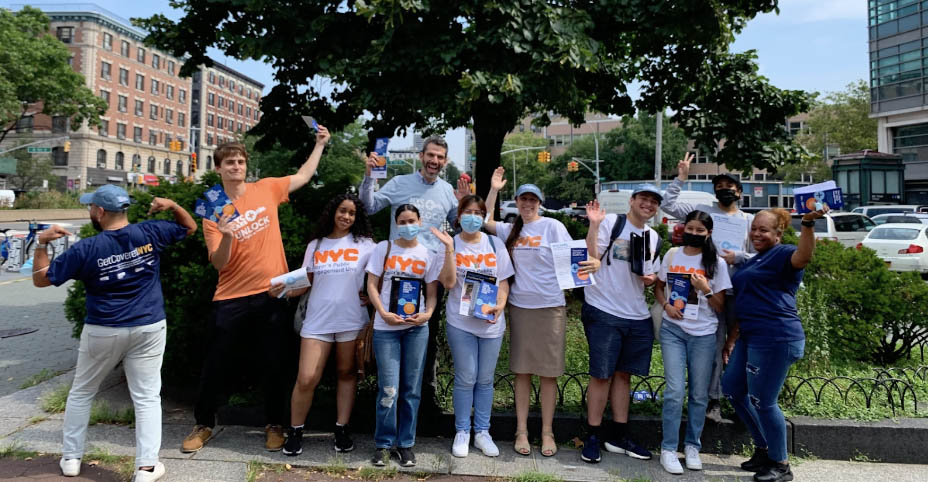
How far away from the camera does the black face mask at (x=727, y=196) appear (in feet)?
14.6

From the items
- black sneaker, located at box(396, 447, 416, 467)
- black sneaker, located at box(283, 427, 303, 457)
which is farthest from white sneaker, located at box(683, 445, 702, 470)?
black sneaker, located at box(283, 427, 303, 457)

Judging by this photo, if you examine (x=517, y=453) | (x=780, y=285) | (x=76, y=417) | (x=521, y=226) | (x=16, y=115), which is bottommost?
(x=517, y=453)

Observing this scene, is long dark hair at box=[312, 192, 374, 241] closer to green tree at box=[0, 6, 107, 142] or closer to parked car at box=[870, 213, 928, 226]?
parked car at box=[870, 213, 928, 226]

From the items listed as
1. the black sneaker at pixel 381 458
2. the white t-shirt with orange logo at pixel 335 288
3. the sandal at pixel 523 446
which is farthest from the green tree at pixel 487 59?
the black sneaker at pixel 381 458

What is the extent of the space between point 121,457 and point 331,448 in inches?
56.2

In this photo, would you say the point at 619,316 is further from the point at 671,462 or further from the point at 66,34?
the point at 66,34

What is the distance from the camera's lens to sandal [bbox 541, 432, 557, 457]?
4.24m

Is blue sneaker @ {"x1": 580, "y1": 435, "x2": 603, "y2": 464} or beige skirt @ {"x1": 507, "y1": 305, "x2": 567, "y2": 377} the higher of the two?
beige skirt @ {"x1": 507, "y1": 305, "x2": 567, "y2": 377}

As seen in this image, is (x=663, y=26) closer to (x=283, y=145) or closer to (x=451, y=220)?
(x=451, y=220)

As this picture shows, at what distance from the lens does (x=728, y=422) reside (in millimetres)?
4406

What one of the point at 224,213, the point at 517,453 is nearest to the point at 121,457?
the point at 224,213

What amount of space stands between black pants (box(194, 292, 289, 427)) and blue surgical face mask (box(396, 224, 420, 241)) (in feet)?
3.56

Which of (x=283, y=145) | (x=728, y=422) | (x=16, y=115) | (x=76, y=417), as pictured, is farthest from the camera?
(x=16, y=115)

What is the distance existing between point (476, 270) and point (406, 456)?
137 cm
